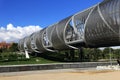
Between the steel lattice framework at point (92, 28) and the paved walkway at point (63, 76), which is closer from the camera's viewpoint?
the paved walkway at point (63, 76)

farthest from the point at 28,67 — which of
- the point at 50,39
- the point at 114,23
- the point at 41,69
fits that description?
the point at 50,39

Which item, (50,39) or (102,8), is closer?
(102,8)

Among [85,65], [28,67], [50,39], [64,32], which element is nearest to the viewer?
[28,67]

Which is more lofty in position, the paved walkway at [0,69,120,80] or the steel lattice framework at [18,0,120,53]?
the steel lattice framework at [18,0,120,53]

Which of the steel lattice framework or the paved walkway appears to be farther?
the steel lattice framework

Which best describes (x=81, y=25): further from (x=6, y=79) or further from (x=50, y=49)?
(x=6, y=79)

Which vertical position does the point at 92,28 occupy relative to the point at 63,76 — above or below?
above

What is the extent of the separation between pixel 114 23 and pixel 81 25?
1708 centimetres

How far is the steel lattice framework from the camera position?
50.5 meters

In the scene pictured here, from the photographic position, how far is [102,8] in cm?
5381

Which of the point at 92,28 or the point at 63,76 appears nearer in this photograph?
the point at 63,76

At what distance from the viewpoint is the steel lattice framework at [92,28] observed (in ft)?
166

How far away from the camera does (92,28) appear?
5803 cm

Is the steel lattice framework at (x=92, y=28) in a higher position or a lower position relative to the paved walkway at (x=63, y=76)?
higher
